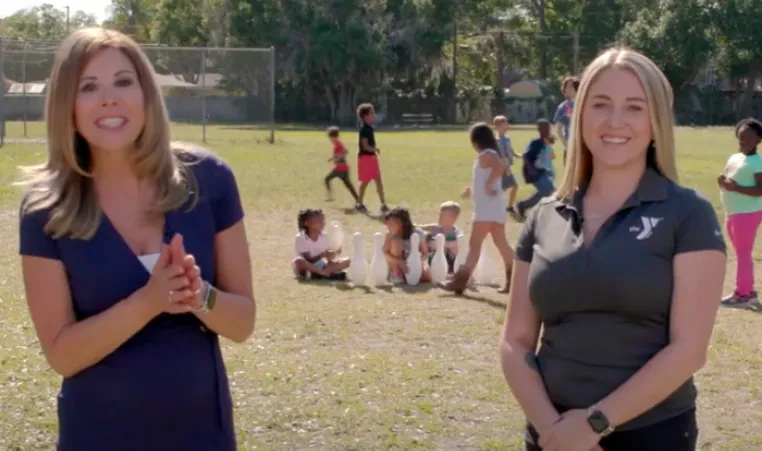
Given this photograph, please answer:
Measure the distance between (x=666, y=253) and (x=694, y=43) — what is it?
71166mm

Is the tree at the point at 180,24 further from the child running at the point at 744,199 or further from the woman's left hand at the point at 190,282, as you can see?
the woman's left hand at the point at 190,282

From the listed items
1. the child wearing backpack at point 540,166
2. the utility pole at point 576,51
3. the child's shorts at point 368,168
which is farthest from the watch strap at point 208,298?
the utility pole at point 576,51

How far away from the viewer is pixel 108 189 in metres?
3.07

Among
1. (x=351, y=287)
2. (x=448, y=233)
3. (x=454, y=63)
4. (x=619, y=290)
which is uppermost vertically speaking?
(x=454, y=63)

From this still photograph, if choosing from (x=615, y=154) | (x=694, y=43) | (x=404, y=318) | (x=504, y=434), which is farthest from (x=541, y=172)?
(x=694, y=43)

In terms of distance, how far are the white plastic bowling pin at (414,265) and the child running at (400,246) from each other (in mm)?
78

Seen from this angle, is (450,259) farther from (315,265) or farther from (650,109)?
(650,109)

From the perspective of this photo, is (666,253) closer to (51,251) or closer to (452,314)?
(51,251)

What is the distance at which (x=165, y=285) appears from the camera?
2.80 m

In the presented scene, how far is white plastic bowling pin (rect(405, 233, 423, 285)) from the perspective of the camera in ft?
37.8

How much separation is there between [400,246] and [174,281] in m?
9.11

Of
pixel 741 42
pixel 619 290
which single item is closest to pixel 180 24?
pixel 741 42

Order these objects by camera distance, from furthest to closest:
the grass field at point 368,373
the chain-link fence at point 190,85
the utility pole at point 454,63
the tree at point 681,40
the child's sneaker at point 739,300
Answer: the tree at point 681,40, the utility pole at point 454,63, the chain-link fence at point 190,85, the child's sneaker at point 739,300, the grass field at point 368,373

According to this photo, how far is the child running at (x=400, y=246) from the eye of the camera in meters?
11.7
